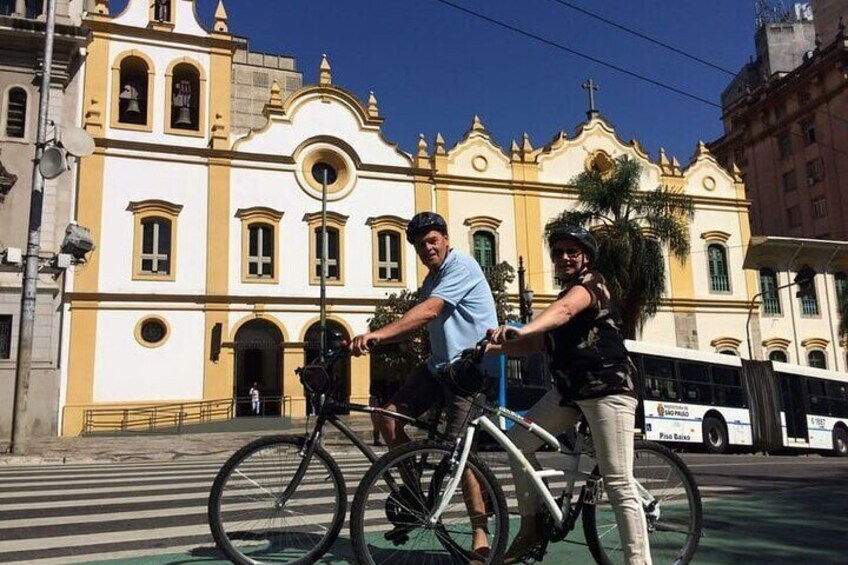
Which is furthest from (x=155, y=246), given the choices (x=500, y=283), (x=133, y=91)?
(x=500, y=283)

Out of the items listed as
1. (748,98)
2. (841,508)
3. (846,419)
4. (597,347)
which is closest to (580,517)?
(597,347)

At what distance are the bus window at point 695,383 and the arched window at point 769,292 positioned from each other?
57.5 feet

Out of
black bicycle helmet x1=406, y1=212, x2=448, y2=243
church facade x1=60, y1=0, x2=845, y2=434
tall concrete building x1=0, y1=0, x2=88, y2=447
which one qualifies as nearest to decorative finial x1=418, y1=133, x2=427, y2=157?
church facade x1=60, y1=0, x2=845, y2=434

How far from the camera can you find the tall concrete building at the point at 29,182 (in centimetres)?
2220

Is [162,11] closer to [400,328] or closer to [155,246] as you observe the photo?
[155,246]

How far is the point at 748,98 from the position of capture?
52969mm

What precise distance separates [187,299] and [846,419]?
21775 millimetres

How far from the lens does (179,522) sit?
5.45m

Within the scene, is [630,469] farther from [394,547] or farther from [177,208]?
[177,208]

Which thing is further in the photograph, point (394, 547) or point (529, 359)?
point (529, 359)

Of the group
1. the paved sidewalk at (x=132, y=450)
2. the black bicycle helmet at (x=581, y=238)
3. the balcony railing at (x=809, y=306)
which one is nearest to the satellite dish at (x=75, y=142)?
the paved sidewalk at (x=132, y=450)

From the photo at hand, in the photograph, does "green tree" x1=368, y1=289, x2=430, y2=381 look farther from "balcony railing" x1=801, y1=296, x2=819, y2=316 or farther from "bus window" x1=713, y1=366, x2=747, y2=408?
"balcony railing" x1=801, y1=296, x2=819, y2=316

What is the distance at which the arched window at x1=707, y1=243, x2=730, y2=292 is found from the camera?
33.9 meters

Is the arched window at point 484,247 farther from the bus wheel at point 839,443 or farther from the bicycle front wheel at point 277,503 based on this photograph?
the bicycle front wheel at point 277,503
